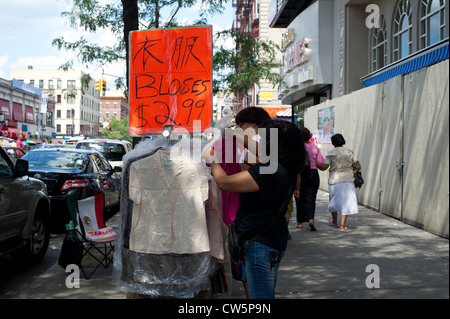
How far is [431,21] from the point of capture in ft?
41.7

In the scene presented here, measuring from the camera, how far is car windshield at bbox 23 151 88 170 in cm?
997

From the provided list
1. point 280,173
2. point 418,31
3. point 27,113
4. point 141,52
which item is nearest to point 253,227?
point 280,173

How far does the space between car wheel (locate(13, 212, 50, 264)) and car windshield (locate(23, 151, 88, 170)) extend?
2562mm

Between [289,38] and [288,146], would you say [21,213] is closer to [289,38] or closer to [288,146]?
[288,146]

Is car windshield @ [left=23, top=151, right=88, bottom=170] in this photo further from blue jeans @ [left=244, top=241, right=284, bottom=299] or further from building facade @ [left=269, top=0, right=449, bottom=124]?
building facade @ [left=269, top=0, right=449, bottom=124]

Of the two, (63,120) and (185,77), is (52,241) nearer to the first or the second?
(185,77)

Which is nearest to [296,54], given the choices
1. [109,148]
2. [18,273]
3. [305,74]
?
[305,74]

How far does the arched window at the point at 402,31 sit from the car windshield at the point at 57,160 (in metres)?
9.26

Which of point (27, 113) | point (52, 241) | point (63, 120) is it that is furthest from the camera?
point (63, 120)

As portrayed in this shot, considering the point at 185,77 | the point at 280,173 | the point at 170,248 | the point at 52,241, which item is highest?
the point at 185,77

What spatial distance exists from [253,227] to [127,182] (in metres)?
1.72

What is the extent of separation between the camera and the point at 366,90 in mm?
12641
